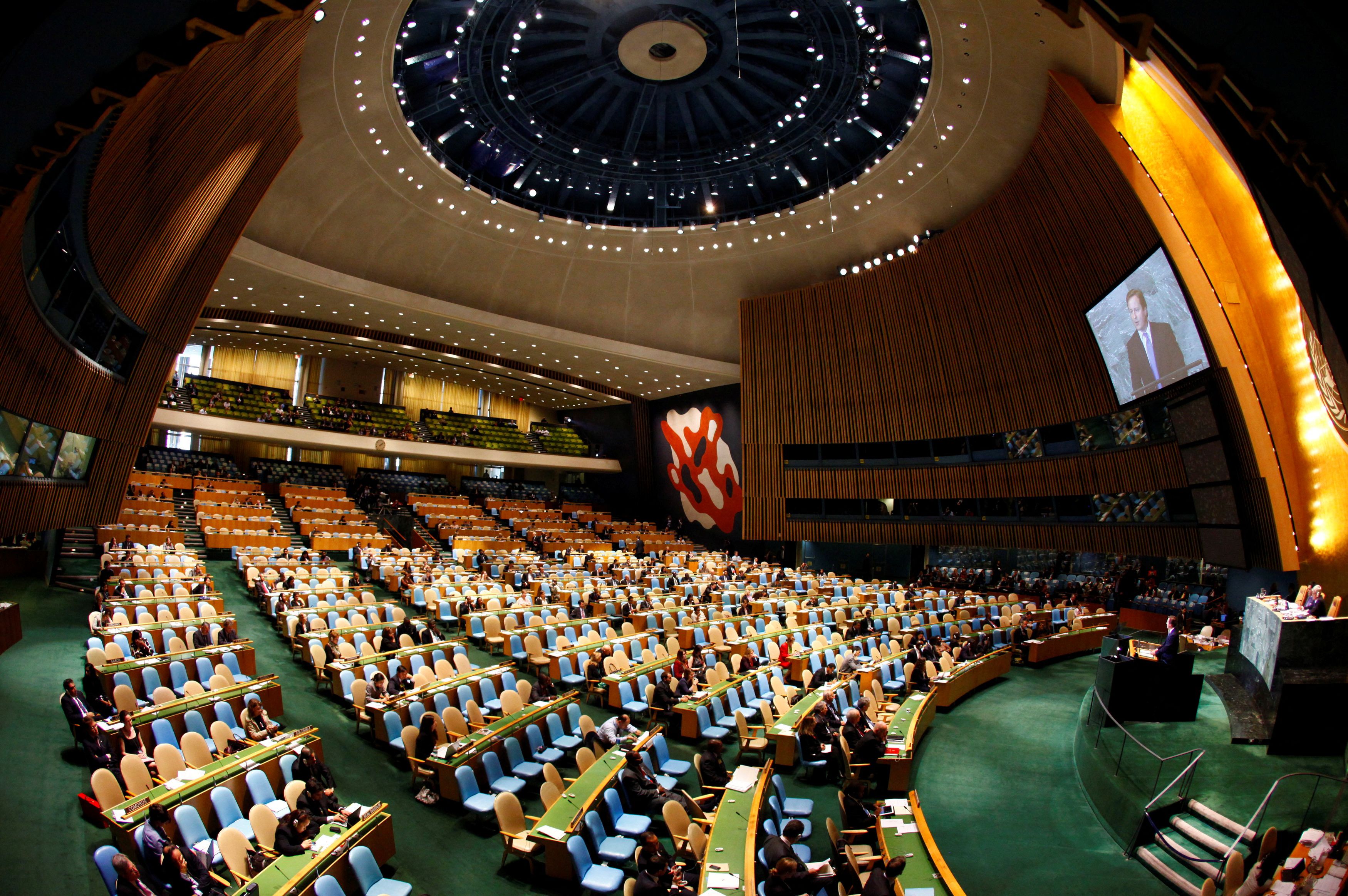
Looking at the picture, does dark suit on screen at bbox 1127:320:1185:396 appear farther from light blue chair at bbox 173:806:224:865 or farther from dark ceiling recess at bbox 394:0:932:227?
light blue chair at bbox 173:806:224:865

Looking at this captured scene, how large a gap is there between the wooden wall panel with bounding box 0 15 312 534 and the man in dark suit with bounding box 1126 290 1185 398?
1401cm

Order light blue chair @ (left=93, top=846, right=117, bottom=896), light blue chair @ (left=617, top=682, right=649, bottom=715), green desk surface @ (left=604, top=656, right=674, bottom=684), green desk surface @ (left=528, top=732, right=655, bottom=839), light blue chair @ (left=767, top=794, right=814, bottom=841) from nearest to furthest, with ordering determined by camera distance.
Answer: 1. light blue chair @ (left=93, top=846, right=117, bottom=896)
2. green desk surface @ (left=528, top=732, right=655, bottom=839)
3. light blue chair @ (left=767, top=794, right=814, bottom=841)
4. light blue chair @ (left=617, top=682, right=649, bottom=715)
5. green desk surface @ (left=604, top=656, right=674, bottom=684)

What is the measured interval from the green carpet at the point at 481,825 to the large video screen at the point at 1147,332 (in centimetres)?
608

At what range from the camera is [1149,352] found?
13.8 metres

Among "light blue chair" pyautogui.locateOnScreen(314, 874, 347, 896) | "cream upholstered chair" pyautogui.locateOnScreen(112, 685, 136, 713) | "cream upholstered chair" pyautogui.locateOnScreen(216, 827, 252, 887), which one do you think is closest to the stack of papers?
"light blue chair" pyautogui.locateOnScreen(314, 874, 347, 896)

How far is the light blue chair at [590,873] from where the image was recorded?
18.4 feet

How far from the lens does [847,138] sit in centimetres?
1919

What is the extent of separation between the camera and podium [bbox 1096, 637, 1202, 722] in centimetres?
929

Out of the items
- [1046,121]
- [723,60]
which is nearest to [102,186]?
[723,60]

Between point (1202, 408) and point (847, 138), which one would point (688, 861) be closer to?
point (1202, 408)

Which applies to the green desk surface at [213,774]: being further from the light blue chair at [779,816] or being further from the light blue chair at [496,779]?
the light blue chair at [779,816]

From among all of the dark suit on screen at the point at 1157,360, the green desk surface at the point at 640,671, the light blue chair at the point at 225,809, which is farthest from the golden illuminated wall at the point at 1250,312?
the light blue chair at the point at 225,809

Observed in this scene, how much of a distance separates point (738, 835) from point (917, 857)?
1.37 metres

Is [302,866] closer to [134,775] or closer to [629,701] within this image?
[134,775]
